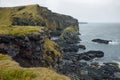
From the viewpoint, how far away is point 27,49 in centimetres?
6475

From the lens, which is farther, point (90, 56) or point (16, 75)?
point (90, 56)

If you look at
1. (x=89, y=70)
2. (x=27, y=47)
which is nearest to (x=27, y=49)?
(x=27, y=47)

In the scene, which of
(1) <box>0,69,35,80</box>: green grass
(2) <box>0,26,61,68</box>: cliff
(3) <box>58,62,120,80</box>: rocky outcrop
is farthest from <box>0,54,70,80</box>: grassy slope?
(3) <box>58,62,120,80</box>: rocky outcrop

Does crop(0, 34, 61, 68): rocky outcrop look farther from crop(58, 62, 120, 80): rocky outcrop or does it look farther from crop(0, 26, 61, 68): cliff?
crop(58, 62, 120, 80): rocky outcrop

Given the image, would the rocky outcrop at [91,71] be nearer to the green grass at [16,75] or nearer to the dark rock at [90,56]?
the dark rock at [90,56]

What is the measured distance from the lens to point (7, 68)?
19.6 meters

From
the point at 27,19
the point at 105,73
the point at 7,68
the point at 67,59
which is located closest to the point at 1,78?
the point at 7,68

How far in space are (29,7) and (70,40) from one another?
3575cm

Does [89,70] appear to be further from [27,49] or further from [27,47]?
[27,47]

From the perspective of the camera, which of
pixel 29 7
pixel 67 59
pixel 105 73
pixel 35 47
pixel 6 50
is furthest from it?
pixel 29 7

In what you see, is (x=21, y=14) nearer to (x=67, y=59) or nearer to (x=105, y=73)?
(x=67, y=59)

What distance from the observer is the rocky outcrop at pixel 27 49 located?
206 ft

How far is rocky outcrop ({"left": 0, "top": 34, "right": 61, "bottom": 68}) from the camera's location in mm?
62656

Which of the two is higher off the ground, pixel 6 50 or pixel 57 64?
pixel 6 50
